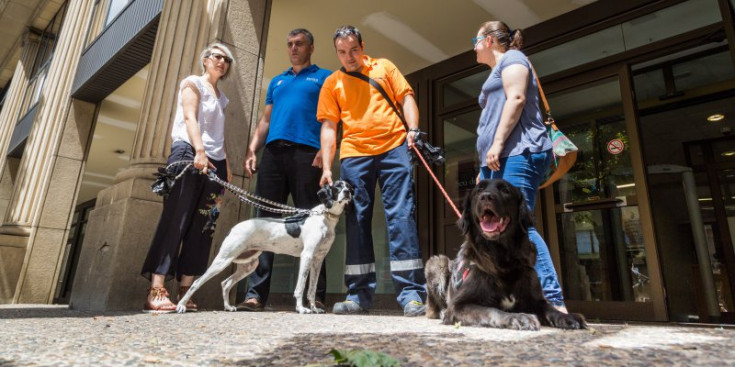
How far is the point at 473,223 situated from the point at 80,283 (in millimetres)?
3669

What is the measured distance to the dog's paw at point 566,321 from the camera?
79.3 inches

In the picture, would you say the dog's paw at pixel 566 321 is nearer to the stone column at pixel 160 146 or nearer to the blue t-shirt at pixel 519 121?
the blue t-shirt at pixel 519 121

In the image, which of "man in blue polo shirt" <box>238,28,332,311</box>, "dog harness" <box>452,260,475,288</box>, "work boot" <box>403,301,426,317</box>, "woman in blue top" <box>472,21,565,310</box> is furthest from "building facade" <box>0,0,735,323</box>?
"woman in blue top" <box>472,21,565,310</box>

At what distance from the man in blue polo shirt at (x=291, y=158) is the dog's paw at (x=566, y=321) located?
2015 millimetres

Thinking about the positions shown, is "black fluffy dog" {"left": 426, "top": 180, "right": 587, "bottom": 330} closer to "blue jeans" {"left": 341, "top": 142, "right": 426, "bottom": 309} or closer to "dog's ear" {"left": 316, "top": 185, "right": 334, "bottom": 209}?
"blue jeans" {"left": 341, "top": 142, "right": 426, "bottom": 309}

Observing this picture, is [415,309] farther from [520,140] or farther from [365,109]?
[365,109]

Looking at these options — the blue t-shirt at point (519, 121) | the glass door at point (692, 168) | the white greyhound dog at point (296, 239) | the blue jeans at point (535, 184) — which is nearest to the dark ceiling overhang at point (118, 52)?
the white greyhound dog at point (296, 239)

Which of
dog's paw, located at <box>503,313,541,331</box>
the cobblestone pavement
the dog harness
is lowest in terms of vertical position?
the cobblestone pavement

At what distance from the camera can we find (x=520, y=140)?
2.59 m

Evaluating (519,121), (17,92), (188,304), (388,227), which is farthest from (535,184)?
(17,92)

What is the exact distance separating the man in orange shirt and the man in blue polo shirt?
0.83 ft

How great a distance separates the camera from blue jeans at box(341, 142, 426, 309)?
3.23m

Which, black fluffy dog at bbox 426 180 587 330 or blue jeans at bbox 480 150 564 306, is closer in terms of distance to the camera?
black fluffy dog at bbox 426 180 587 330

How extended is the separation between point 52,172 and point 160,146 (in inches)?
198
